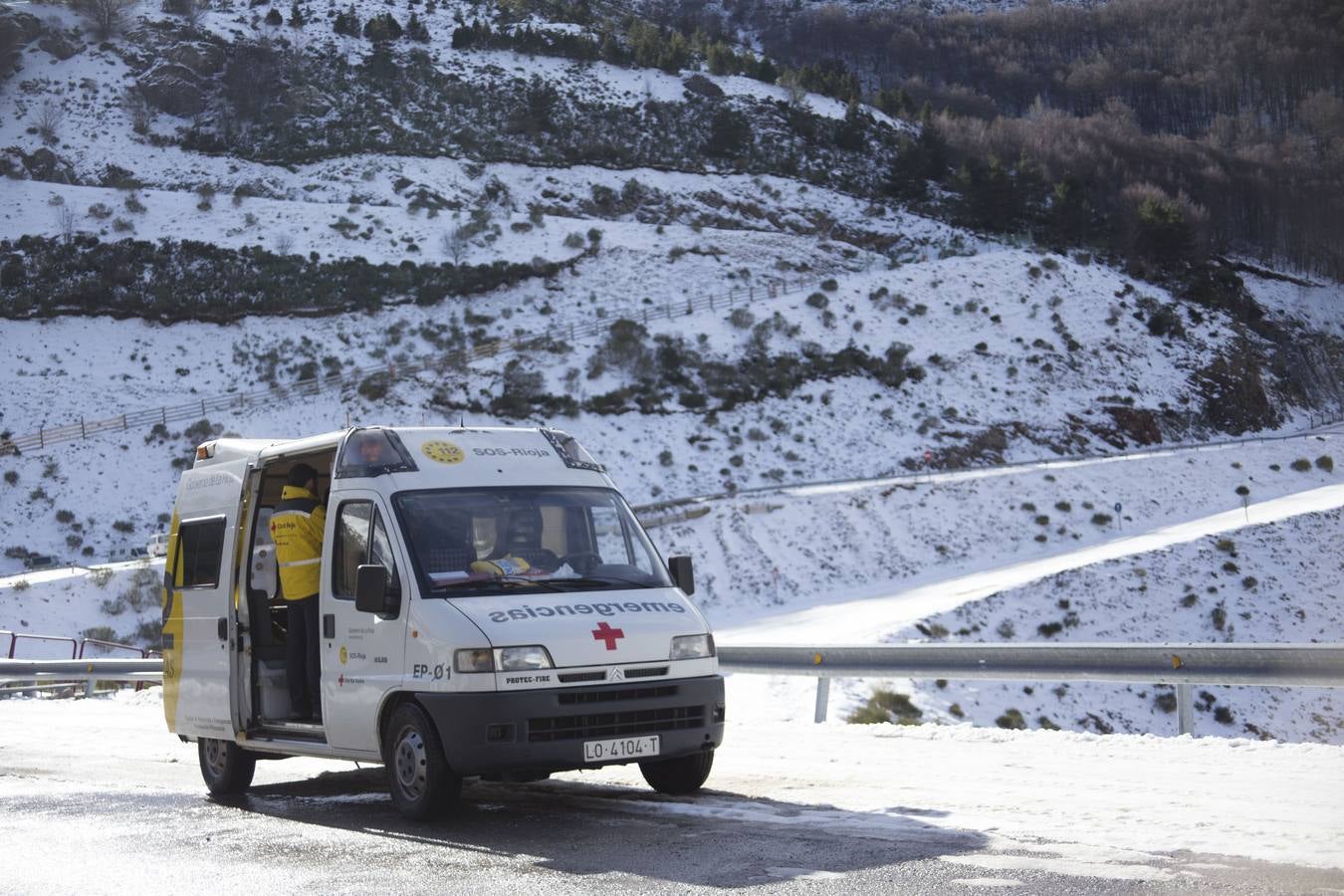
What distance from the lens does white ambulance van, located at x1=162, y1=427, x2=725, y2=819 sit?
301 inches

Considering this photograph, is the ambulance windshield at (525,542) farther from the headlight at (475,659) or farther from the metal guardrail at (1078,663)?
the metal guardrail at (1078,663)

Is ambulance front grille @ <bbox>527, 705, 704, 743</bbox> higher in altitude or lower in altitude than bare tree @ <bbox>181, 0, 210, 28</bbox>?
lower

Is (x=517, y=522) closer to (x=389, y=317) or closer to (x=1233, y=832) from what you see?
(x=1233, y=832)

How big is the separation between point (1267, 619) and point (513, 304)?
3644cm

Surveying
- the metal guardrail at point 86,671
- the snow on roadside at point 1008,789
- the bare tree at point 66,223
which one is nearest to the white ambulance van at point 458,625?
the snow on roadside at point 1008,789

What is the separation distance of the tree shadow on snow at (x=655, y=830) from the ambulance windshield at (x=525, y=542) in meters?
1.41

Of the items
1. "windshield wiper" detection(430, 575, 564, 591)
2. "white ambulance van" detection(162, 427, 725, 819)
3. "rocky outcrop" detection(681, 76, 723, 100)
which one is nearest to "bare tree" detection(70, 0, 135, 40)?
"rocky outcrop" detection(681, 76, 723, 100)

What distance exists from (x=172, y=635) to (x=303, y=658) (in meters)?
2.11

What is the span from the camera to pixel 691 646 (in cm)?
820

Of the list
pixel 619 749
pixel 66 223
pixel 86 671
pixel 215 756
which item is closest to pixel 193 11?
pixel 66 223

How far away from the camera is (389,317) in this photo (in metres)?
55.3

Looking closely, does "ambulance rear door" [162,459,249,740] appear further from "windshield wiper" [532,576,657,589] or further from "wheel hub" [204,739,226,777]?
"windshield wiper" [532,576,657,589]

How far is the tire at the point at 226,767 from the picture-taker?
10.1 meters

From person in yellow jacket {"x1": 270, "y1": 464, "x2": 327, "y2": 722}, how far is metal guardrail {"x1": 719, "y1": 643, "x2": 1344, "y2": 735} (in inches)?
216
